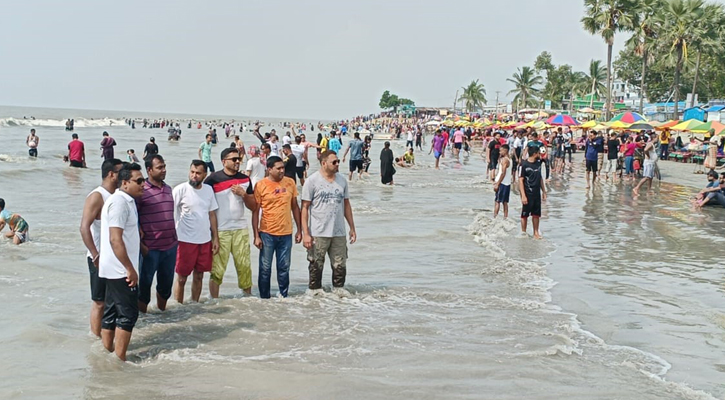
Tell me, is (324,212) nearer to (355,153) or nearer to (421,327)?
(421,327)

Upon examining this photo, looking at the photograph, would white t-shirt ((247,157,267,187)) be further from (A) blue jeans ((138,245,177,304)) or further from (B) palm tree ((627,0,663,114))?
(B) palm tree ((627,0,663,114))

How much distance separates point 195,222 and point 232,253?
0.60m

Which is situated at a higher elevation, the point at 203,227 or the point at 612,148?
the point at 612,148

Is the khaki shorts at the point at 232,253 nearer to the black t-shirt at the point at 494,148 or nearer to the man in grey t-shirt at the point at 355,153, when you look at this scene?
the man in grey t-shirt at the point at 355,153

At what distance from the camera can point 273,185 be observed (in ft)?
23.2

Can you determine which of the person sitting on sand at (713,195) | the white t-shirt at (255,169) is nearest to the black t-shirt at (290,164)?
the white t-shirt at (255,169)

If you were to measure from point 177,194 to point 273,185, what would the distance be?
0.99 m

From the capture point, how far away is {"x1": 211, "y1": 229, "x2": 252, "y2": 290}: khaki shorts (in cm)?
701

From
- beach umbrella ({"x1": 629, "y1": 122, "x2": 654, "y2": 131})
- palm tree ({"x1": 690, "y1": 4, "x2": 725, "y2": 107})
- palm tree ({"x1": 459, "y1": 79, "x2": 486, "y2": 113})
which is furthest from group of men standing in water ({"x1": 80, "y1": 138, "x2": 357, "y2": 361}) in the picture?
palm tree ({"x1": 459, "y1": 79, "x2": 486, "y2": 113})

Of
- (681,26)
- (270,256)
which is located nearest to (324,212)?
(270,256)

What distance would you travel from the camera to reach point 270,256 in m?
7.12

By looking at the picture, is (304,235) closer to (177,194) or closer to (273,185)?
(273,185)

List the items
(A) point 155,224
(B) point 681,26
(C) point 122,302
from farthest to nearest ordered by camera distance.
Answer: (B) point 681,26, (A) point 155,224, (C) point 122,302

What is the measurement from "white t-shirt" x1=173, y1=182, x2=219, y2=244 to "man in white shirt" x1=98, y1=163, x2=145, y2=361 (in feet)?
4.18
